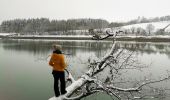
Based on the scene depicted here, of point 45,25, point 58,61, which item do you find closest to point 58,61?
point 58,61

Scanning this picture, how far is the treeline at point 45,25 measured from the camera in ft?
419

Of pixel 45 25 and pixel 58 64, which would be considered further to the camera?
pixel 45 25

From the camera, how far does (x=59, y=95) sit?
283 inches

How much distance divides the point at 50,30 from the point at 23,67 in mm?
101390

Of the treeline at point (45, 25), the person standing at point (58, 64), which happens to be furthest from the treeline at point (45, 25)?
the person standing at point (58, 64)

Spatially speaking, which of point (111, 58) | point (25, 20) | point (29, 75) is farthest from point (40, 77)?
point (25, 20)

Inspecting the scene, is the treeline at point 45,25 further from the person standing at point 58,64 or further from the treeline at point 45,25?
the person standing at point 58,64

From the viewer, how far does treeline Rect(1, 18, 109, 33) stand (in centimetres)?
12762

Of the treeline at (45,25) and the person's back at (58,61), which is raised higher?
the treeline at (45,25)

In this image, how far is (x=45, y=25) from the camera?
5266 inches

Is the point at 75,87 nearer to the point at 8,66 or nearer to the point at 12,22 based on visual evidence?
the point at 8,66

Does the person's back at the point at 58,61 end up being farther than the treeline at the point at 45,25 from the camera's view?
No

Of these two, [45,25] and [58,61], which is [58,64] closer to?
[58,61]

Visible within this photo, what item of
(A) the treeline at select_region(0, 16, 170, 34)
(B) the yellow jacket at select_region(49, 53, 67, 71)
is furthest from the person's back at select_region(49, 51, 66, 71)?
(A) the treeline at select_region(0, 16, 170, 34)
